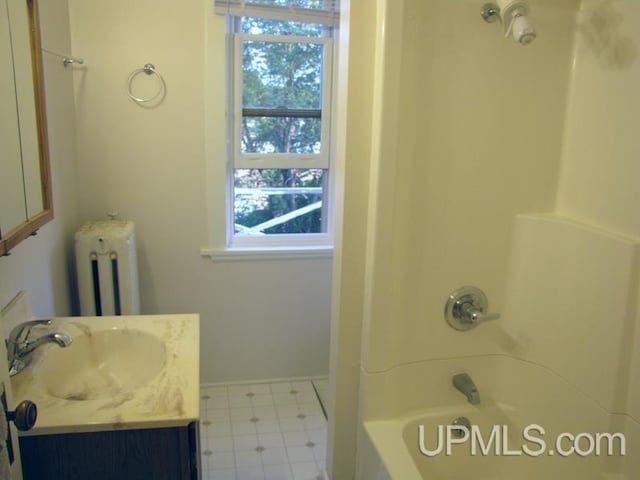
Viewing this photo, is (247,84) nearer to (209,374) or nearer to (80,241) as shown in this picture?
(80,241)

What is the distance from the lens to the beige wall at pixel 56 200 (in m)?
1.81

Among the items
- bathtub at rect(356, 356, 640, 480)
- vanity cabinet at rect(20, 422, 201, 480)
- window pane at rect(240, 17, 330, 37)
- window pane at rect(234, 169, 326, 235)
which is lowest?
bathtub at rect(356, 356, 640, 480)

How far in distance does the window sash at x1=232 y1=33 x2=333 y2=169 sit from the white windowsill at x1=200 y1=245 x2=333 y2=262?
1.44 ft

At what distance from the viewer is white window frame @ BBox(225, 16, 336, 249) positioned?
2.66m

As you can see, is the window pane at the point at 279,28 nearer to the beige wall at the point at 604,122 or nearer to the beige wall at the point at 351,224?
the beige wall at the point at 351,224

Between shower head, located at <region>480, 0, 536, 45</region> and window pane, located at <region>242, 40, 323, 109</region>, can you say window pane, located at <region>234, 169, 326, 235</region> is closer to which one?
window pane, located at <region>242, 40, 323, 109</region>

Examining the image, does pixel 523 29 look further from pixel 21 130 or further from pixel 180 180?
pixel 180 180

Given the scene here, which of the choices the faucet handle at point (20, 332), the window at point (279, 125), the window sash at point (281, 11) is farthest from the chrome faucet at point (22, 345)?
the window sash at point (281, 11)

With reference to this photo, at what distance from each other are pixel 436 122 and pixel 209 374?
192 centimetres

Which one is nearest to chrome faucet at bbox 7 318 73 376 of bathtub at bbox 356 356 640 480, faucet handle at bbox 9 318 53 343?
faucet handle at bbox 9 318 53 343

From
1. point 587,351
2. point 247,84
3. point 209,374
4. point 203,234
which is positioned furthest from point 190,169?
point 587,351

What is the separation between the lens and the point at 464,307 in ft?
6.19

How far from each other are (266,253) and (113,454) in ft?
5.29

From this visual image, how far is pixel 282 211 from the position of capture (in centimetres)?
294
